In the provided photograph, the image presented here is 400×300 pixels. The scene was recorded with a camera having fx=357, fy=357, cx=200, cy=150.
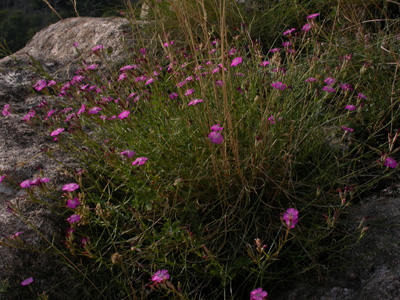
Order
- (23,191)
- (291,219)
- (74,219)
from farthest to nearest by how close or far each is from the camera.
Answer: (23,191) < (74,219) < (291,219)

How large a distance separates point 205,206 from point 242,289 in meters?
0.35

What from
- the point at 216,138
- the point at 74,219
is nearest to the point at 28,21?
the point at 74,219

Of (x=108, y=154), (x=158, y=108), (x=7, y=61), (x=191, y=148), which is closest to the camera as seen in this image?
(x=108, y=154)

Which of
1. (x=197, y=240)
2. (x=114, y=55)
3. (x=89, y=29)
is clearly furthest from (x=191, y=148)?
(x=89, y=29)

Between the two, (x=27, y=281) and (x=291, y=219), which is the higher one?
(x=291, y=219)

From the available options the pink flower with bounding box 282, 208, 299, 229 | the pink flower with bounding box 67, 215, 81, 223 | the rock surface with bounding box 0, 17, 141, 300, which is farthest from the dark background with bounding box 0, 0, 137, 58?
the pink flower with bounding box 282, 208, 299, 229

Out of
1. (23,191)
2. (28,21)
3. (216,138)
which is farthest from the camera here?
(28,21)

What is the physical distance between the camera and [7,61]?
3.00 metres

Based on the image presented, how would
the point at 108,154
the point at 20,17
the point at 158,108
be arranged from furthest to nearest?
the point at 20,17
the point at 158,108
the point at 108,154

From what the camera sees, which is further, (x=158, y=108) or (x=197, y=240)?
(x=158, y=108)

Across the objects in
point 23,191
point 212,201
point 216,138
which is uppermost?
point 216,138

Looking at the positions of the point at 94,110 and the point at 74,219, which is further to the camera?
the point at 94,110

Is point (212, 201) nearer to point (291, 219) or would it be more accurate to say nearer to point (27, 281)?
point (291, 219)

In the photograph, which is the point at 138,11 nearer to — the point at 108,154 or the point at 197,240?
the point at 108,154
